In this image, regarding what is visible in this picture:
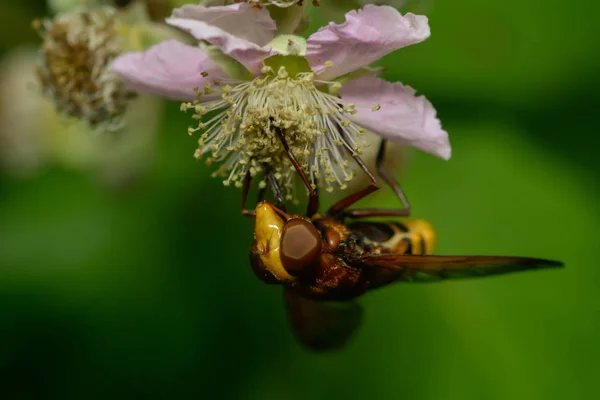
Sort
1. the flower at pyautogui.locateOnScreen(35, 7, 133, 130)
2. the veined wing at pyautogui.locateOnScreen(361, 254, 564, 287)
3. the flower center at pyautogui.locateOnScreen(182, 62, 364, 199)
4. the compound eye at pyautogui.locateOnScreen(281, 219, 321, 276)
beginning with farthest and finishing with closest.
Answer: the flower at pyautogui.locateOnScreen(35, 7, 133, 130)
the flower center at pyautogui.locateOnScreen(182, 62, 364, 199)
the compound eye at pyautogui.locateOnScreen(281, 219, 321, 276)
the veined wing at pyautogui.locateOnScreen(361, 254, 564, 287)

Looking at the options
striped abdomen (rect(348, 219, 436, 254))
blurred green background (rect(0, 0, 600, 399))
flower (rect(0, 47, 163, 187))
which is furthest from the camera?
flower (rect(0, 47, 163, 187))

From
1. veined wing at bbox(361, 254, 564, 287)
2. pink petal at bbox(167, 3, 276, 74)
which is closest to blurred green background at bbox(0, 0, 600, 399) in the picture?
veined wing at bbox(361, 254, 564, 287)

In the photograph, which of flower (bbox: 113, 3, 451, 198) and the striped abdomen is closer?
flower (bbox: 113, 3, 451, 198)

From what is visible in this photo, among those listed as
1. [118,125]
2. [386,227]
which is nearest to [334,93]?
[386,227]

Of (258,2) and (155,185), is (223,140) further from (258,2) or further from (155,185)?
(155,185)

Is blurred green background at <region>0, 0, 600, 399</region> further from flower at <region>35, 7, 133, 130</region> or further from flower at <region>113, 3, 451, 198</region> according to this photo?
flower at <region>113, 3, 451, 198</region>

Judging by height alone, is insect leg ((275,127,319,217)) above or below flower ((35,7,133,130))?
below

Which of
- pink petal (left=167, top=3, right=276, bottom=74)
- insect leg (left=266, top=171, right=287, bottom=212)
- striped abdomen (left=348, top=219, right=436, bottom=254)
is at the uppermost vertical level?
pink petal (left=167, top=3, right=276, bottom=74)
